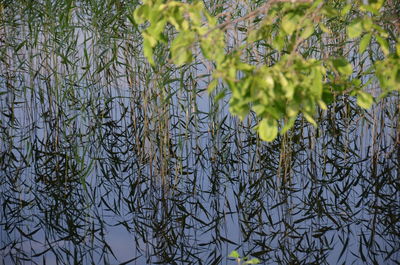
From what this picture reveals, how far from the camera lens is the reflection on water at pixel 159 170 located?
3.02 meters

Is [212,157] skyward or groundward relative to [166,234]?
skyward

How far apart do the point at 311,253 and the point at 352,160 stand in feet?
3.90

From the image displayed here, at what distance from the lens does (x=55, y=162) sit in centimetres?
382

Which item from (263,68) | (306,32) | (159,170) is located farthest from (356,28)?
(159,170)

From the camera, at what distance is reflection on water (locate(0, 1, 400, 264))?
3023 millimetres

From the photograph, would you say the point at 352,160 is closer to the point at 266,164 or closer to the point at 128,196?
the point at 266,164

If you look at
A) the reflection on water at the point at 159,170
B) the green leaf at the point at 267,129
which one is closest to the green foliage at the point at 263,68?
the green leaf at the point at 267,129

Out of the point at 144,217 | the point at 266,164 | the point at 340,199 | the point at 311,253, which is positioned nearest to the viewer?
the point at 311,253

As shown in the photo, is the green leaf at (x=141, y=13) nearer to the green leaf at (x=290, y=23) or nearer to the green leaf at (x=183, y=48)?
the green leaf at (x=183, y=48)

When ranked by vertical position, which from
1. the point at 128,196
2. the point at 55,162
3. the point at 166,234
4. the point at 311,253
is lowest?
the point at 311,253

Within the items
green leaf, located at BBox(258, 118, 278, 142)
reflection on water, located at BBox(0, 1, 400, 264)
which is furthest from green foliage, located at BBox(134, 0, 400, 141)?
reflection on water, located at BBox(0, 1, 400, 264)

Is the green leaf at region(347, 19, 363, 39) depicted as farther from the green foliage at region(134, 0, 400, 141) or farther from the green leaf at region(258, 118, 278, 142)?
the green leaf at region(258, 118, 278, 142)

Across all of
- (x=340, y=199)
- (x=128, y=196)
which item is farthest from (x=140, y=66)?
(x=340, y=199)

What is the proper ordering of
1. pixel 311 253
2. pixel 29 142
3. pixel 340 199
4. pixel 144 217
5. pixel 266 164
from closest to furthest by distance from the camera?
1. pixel 311 253
2. pixel 144 217
3. pixel 340 199
4. pixel 266 164
5. pixel 29 142
